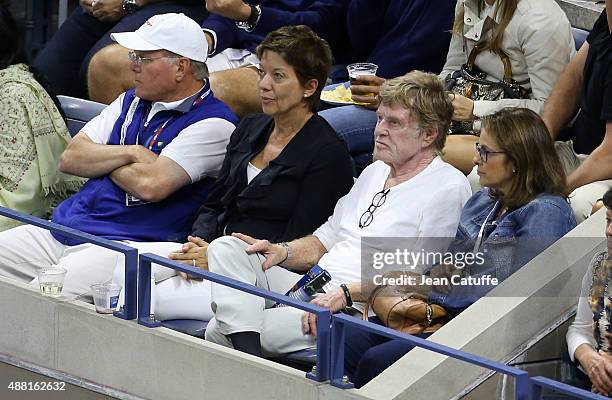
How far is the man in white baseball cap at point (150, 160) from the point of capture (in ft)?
19.8

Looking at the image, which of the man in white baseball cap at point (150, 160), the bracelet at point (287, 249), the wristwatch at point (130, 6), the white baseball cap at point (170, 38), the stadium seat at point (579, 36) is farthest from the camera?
the wristwatch at point (130, 6)

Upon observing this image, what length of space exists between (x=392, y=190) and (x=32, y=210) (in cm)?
192

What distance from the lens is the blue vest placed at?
240 inches

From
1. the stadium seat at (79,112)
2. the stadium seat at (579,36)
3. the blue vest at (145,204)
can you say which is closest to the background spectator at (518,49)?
the stadium seat at (579,36)

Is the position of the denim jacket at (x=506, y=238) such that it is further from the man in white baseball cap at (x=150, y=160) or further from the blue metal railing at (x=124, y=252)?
the man in white baseball cap at (x=150, y=160)

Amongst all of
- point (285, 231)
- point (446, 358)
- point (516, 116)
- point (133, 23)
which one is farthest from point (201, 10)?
point (446, 358)

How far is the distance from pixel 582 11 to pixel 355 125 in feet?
4.77

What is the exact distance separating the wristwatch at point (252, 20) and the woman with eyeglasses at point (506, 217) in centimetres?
215

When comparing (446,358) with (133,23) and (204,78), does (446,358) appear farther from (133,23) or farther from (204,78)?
(133,23)

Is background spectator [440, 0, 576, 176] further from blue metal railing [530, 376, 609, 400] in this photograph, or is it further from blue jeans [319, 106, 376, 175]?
blue metal railing [530, 376, 609, 400]

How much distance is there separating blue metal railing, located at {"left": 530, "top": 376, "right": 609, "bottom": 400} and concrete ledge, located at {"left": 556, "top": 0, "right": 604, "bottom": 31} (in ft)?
10.3

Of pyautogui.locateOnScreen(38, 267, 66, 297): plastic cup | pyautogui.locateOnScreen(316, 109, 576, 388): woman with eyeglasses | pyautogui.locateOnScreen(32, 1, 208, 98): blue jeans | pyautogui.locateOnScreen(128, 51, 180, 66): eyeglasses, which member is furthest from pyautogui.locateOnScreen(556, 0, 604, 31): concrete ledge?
pyautogui.locateOnScreen(38, 267, 66, 297): plastic cup

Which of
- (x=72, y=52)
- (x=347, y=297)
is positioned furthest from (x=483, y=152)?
(x=72, y=52)

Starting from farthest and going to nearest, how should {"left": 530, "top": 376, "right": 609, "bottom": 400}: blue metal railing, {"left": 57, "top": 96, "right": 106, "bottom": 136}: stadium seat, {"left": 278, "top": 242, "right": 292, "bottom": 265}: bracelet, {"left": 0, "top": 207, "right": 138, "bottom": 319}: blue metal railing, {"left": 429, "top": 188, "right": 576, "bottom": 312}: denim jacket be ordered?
{"left": 57, "top": 96, "right": 106, "bottom": 136}: stadium seat → {"left": 278, "top": 242, "right": 292, "bottom": 265}: bracelet → {"left": 0, "top": 207, "right": 138, "bottom": 319}: blue metal railing → {"left": 429, "top": 188, "right": 576, "bottom": 312}: denim jacket → {"left": 530, "top": 376, "right": 609, "bottom": 400}: blue metal railing
